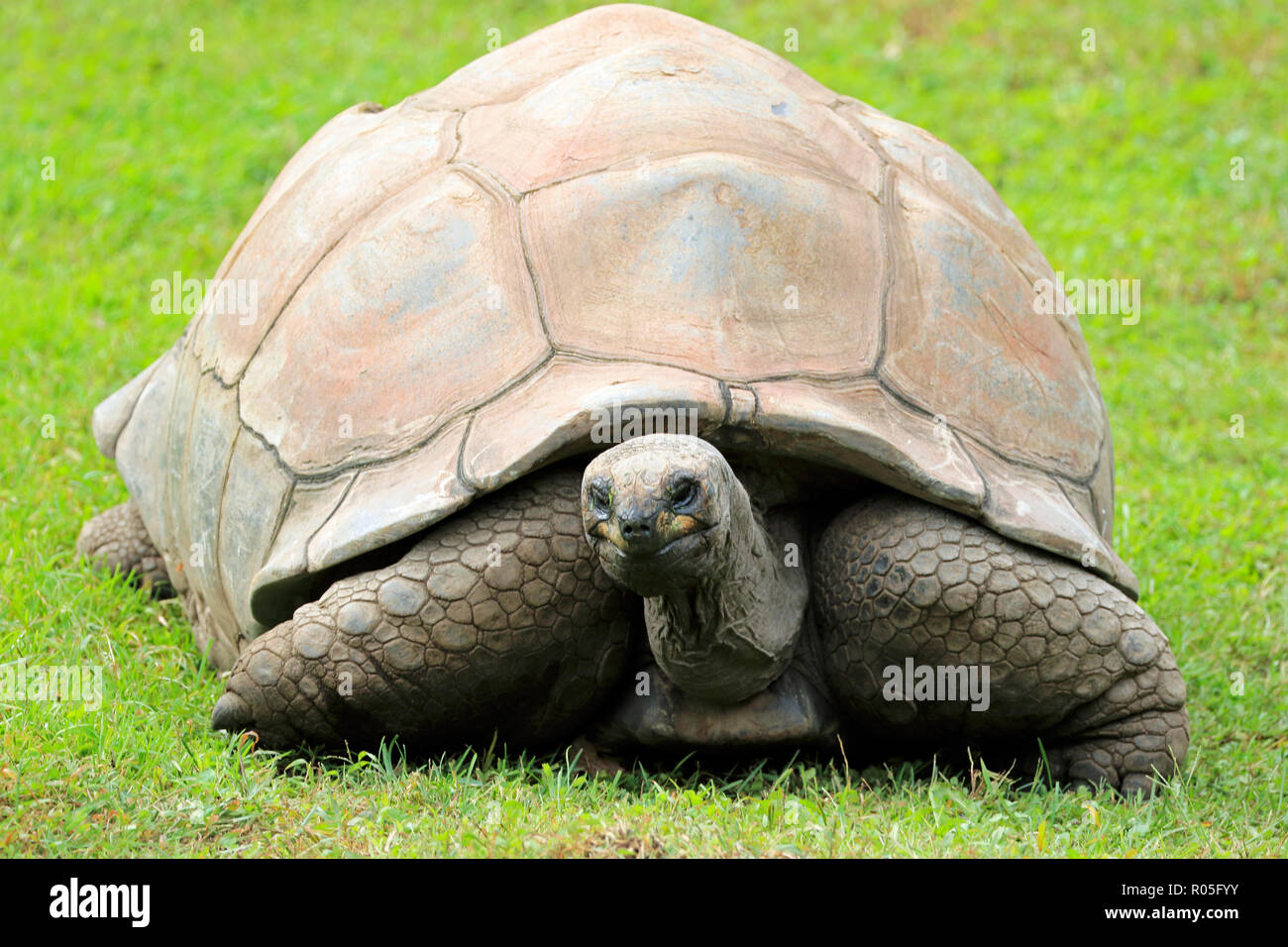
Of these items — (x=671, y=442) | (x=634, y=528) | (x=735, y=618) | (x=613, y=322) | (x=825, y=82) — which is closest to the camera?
(x=634, y=528)

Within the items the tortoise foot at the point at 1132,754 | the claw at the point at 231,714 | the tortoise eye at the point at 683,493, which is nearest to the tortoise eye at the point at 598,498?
the tortoise eye at the point at 683,493

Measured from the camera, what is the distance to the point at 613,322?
12.0ft

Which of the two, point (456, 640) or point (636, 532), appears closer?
point (636, 532)

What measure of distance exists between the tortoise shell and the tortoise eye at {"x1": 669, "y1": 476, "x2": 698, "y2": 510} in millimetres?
363

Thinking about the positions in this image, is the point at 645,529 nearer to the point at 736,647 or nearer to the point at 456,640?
the point at 736,647

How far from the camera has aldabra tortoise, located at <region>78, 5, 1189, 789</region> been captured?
3541mm

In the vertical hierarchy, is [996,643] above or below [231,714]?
above

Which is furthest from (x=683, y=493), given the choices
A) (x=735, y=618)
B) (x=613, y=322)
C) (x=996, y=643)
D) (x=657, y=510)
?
(x=996, y=643)

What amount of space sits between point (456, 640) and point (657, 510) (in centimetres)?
78

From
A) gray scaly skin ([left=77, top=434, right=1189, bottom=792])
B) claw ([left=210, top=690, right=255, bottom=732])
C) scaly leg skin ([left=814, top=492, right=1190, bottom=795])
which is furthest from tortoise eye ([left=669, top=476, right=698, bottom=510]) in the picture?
claw ([left=210, top=690, right=255, bottom=732])

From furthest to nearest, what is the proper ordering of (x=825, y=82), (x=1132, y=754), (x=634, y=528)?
(x=825, y=82)
(x=1132, y=754)
(x=634, y=528)

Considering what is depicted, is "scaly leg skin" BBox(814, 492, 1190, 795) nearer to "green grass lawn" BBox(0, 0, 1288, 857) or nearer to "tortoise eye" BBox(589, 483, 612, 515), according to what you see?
"green grass lawn" BBox(0, 0, 1288, 857)

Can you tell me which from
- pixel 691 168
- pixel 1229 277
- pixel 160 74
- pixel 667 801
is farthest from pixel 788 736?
pixel 160 74
